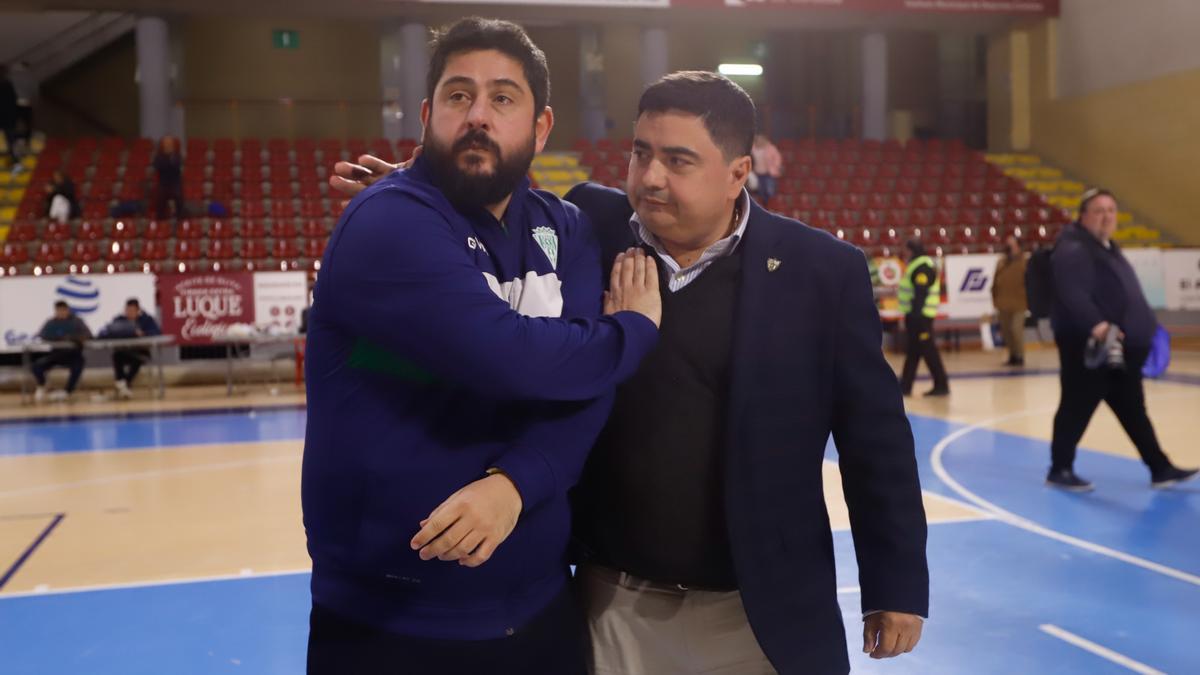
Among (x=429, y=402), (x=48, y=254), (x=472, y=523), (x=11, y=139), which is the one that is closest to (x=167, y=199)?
(x=48, y=254)

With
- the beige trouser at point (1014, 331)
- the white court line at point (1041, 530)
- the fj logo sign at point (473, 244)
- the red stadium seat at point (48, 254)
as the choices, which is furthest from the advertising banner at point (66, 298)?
the fj logo sign at point (473, 244)

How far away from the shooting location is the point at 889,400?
225 cm

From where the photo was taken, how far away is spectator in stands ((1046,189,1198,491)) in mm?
7047

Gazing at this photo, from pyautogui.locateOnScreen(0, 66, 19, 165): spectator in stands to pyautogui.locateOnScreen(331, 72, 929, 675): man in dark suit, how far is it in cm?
2165

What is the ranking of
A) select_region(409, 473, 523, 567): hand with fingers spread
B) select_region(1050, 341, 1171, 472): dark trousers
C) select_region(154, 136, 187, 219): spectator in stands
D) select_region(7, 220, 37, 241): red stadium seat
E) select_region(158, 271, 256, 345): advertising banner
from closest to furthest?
select_region(409, 473, 523, 567): hand with fingers spread < select_region(1050, 341, 1171, 472): dark trousers < select_region(158, 271, 256, 345): advertising banner < select_region(7, 220, 37, 241): red stadium seat < select_region(154, 136, 187, 219): spectator in stands

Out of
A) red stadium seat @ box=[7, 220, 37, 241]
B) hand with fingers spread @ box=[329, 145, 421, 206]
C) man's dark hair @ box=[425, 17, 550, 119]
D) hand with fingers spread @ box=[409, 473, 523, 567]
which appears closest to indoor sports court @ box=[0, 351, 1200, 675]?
hand with fingers spread @ box=[329, 145, 421, 206]

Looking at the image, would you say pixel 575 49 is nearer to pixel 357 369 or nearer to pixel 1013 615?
pixel 1013 615

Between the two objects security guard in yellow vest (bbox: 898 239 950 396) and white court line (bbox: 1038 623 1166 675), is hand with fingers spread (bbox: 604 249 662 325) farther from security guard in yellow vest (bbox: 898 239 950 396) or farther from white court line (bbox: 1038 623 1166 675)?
security guard in yellow vest (bbox: 898 239 950 396)

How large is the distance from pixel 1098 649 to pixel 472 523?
369cm

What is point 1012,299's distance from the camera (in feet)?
52.7

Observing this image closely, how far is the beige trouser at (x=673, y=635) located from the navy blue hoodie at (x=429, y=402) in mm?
392

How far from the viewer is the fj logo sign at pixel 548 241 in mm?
2039

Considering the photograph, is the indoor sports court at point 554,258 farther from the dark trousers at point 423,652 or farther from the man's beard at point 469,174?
the dark trousers at point 423,652

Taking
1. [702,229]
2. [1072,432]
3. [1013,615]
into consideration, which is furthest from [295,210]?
[702,229]
